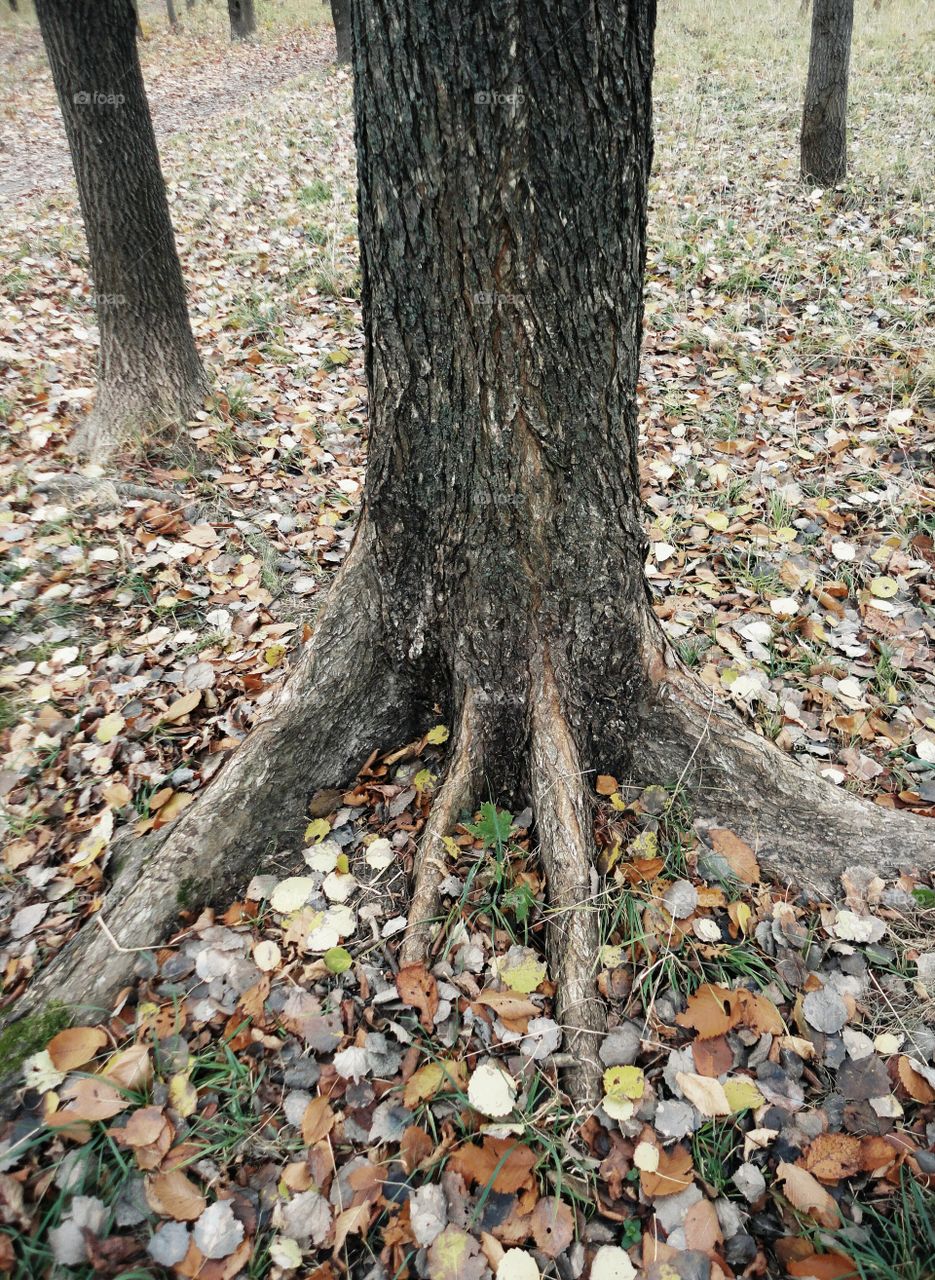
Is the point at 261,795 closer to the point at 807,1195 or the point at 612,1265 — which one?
the point at 612,1265

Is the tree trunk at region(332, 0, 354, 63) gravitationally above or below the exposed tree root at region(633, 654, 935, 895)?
above

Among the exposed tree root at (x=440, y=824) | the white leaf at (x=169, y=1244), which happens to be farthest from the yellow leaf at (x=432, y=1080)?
the white leaf at (x=169, y=1244)

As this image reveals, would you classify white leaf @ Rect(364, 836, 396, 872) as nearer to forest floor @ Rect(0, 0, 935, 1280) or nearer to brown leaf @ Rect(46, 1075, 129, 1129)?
forest floor @ Rect(0, 0, 935, 1280)

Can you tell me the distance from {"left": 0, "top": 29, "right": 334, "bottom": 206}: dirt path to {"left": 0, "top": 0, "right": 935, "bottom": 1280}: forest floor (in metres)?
7.39

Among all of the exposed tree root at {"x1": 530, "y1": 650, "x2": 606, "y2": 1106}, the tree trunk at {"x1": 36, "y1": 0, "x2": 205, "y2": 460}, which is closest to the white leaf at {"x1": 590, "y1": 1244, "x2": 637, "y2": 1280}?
the exposed tree root at {"x1": 530, "y1": 650, "x2": 606, "y2": 1106}

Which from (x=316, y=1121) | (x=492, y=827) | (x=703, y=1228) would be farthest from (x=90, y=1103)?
(x=703, y=1228)

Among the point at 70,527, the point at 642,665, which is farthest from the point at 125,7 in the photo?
the point at 642,665

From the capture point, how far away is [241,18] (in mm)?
17172

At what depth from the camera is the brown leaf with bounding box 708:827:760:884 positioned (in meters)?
2.12

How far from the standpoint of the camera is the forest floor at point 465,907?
64.1 inches

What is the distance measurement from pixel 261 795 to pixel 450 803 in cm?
59

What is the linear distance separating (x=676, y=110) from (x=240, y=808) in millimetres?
10021

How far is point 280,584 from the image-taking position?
10.5ft

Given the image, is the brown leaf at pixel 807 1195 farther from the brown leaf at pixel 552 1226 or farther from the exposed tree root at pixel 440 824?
the exposed tree root at pixel 440 824
